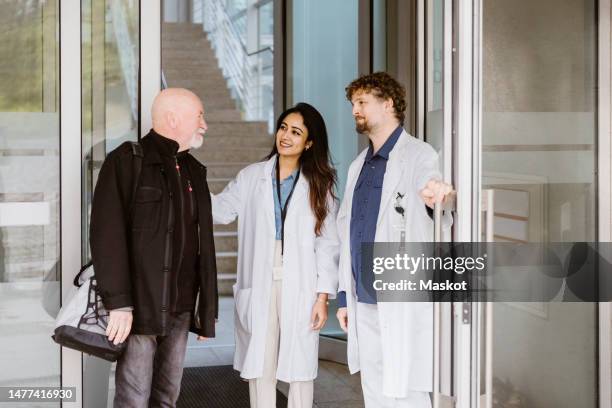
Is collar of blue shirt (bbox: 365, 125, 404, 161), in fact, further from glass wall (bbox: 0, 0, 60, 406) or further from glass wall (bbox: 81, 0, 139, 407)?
glass wall (bbox: 0, 0, 60, 406)

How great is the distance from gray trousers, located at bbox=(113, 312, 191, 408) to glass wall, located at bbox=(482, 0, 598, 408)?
1088 millimetres

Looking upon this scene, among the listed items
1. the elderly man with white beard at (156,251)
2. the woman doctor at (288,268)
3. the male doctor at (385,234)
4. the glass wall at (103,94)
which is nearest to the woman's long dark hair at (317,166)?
the woman doctor at (288,268)

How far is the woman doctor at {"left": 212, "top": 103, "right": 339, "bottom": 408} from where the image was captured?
3.10 m

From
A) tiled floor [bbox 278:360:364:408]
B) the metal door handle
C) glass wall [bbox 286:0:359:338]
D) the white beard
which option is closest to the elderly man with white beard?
the white beard

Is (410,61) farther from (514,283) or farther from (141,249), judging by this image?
(141,249)

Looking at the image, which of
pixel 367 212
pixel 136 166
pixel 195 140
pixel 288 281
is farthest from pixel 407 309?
pixel 136 166

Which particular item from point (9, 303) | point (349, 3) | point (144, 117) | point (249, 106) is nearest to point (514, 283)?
point (144, 117)

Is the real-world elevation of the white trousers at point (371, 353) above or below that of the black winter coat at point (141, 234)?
below

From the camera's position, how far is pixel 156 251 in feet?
8.30

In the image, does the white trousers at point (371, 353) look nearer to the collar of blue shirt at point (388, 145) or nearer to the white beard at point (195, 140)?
the collar of blue shirt at point (388, 145)

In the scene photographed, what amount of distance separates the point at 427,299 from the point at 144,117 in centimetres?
127

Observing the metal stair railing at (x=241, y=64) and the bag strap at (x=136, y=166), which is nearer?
the bag strap at (x=136, y=166)

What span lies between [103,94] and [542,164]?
5.54ft

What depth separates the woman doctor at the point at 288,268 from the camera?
3096 mm
